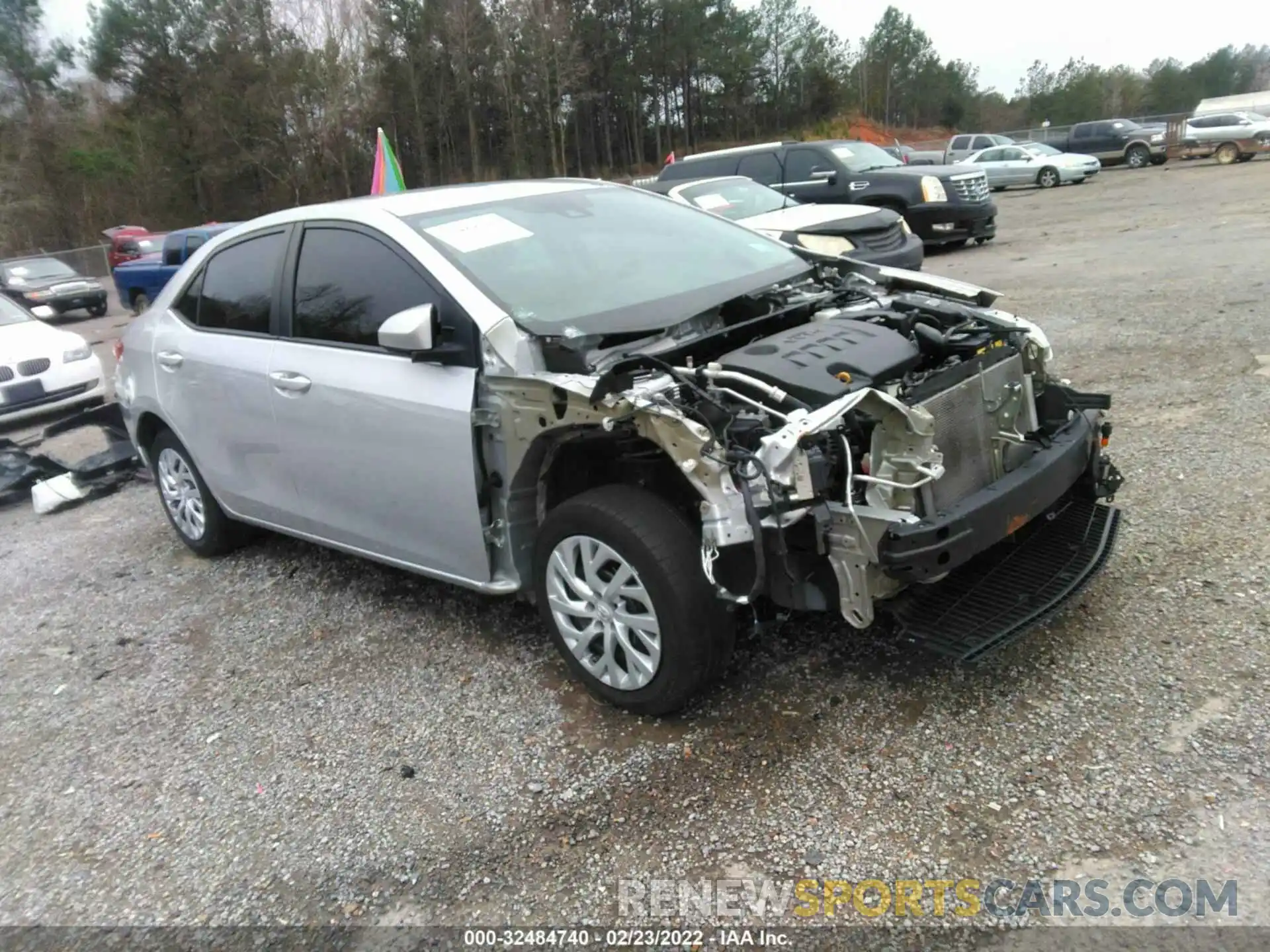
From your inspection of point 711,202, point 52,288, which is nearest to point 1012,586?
point 711,202

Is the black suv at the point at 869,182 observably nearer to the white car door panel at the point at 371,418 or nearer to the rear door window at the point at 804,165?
the rear door window at the point at 804,165

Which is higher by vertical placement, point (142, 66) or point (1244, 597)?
point (142, 66)

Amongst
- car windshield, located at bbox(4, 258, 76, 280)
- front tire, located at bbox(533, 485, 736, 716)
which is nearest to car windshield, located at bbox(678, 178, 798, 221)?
front tire, located at bbox(533, 485, 736, 716)

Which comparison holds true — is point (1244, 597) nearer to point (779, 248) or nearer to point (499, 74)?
point (779, 248)

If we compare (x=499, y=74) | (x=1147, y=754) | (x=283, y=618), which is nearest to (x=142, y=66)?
(x=499, y=74)

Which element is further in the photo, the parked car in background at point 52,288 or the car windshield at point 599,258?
the parked car in background at point 52,288

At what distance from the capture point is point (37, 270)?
21.1 m

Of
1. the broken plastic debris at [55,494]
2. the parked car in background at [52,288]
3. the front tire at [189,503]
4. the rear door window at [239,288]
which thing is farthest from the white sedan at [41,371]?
the parked car in background at [52,288]

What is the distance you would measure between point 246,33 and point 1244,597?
51.3 m

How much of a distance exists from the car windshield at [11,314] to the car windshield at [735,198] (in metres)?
7.23

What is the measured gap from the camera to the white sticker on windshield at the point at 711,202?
1078 cm

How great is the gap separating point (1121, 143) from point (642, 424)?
3304 cm

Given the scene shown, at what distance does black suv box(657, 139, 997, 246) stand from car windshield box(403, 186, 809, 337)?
393 inches

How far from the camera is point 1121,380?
6500 millimetres
